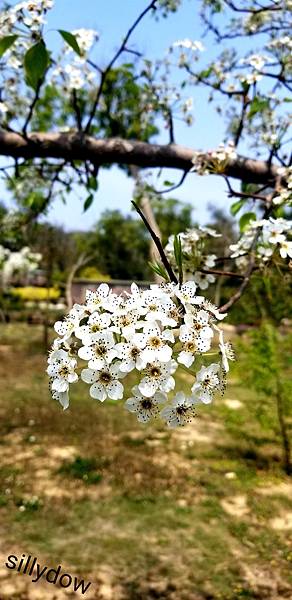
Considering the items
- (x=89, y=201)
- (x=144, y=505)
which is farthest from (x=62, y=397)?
(x=144, y=505)

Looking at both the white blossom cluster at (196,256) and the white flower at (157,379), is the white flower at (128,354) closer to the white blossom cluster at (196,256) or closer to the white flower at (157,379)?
the white flower at (157,379)

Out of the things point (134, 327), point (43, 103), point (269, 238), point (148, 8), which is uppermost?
point (43, 103)

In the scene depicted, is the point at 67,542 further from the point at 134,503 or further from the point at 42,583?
the point at 134,503

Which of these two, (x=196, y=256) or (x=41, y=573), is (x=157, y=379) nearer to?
(x=196, y=256)

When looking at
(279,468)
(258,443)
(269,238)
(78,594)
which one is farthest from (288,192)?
(258,443)

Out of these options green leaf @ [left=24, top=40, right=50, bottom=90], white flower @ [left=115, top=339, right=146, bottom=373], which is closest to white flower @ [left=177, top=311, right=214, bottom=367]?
white flower @ [left=115, top=339, right=146, bottom=373]

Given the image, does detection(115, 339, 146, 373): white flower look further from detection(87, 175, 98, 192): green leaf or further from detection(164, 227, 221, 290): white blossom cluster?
detection(87, 175, 98, 192): green leaf

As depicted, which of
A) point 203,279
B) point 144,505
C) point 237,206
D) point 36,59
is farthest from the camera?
point 144,505
